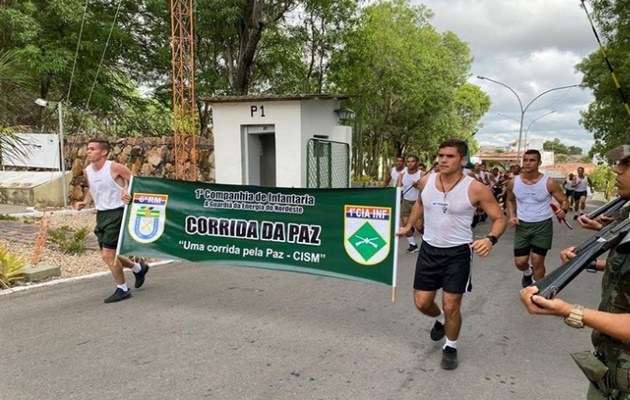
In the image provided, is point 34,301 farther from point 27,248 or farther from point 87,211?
point 87,211

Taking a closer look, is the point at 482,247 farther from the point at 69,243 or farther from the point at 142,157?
the point at 142,157

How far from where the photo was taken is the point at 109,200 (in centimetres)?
532

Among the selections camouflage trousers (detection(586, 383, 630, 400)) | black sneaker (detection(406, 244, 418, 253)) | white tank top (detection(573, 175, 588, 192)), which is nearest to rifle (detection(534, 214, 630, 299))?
camouflage trousers (detection(586, 383, 630, 400))

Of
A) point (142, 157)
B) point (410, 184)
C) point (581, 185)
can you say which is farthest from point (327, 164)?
point (581, 185)

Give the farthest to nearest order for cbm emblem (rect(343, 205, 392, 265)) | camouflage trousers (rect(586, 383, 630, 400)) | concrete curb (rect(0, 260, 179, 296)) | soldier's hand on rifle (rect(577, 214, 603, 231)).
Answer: concrete curb (rect(0, 260, 179, 296)), cbm emblem (rect(343, 205, 392, 265)), soldier's hand on rifle (rect(577, 214, 603, 231)), camouflage trousers (rect(586, 383, 630, 400))

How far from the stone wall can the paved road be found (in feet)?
25.1

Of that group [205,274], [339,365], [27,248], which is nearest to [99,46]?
[27,248]

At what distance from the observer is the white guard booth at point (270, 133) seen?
11781 millimetres

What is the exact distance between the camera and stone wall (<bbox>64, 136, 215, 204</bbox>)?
43.9 feet

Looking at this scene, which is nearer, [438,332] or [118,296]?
[438,332]

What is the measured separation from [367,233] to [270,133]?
Answer: 870cm

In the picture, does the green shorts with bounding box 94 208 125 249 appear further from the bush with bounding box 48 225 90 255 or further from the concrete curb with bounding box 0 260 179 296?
the bush with bounding box 48 225 90 255

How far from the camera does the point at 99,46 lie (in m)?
15.7

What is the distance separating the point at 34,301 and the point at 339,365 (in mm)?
3756
